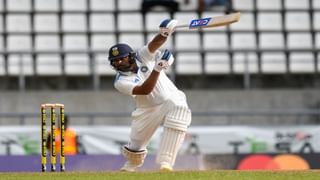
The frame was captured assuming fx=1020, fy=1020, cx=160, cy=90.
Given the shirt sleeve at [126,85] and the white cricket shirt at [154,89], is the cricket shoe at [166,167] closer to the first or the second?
the white cricket shirt at [154,89]

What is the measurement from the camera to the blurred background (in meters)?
16.5

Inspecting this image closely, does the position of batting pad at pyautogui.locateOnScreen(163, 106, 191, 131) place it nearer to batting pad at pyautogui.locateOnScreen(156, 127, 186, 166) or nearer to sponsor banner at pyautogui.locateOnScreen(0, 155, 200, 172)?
batting pad at pyautogui.locateOnScreen(156, 127, 186, 166)

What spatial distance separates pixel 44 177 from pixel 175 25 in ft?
7.59

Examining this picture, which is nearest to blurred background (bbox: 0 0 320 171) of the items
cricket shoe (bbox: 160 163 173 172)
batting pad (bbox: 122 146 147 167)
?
batting pad (bbox: 122 146 147 167)

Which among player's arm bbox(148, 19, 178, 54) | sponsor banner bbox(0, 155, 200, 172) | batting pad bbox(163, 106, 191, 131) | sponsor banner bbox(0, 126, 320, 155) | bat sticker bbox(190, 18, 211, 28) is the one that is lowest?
sponsor banner bbox(0, 155, 200, 172)

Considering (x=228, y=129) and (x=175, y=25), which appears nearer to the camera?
(x=175, y=25)

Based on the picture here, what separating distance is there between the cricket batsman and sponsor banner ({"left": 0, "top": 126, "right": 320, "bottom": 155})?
4.98 meters

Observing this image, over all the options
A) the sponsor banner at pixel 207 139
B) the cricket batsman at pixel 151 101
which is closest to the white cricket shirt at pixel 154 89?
the cricket batsman at pixel 151 101

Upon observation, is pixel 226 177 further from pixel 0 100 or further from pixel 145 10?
pixel 145 10

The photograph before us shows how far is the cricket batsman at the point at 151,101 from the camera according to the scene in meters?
11.0

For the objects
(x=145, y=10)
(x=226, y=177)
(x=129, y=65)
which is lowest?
(x=226, y=177)

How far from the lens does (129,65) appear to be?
11117 mm

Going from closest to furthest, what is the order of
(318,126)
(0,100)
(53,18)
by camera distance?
(318,126), (0,100), (53,18)

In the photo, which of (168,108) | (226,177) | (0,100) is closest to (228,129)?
(0,100)
